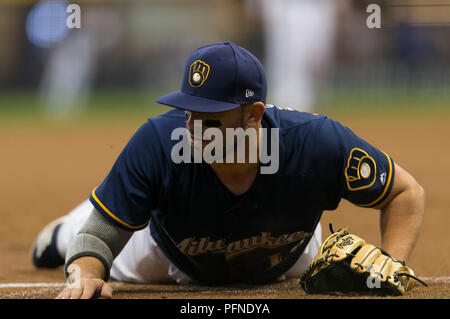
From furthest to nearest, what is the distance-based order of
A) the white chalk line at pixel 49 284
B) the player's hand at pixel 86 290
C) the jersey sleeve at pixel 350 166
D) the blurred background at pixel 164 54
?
the blurred background at pixel 164 54, the white chalk line at pixel 49 284, the jersey sleeve at pixel 350 166, the player's hand at pixel 86 290

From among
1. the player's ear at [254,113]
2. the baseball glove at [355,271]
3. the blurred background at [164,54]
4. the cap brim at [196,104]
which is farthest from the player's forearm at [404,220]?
the blurred background at [164,54]

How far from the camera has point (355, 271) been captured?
10.0 ft

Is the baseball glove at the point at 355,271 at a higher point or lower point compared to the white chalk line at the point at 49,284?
higher

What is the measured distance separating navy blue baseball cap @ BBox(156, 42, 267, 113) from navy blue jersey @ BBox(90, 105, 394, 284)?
0.28 m

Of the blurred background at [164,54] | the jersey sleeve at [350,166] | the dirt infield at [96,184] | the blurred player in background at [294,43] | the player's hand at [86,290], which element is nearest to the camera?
the player's hand at [86,290]

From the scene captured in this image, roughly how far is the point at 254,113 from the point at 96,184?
5.36 m

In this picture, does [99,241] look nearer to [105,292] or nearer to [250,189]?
[105,292]

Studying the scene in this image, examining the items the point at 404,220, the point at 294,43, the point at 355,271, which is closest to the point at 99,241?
the point at 355,271

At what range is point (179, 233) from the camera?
136 inches

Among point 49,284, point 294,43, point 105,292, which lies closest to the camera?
point 105,292

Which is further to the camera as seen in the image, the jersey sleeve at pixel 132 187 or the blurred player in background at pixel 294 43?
the blurred player in background at pixel 294 43

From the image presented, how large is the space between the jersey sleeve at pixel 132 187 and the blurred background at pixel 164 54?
14164mm

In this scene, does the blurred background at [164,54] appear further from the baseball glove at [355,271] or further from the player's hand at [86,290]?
the player's hand at [86,290]

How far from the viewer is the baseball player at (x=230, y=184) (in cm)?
308
